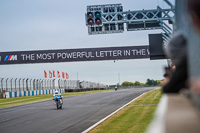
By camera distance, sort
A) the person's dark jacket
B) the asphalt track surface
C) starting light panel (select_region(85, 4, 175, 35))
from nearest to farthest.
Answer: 1. the person's dark jacket
2. the asphalt track surface
3. starting light panel (select_region(85, 4, 175, 35))

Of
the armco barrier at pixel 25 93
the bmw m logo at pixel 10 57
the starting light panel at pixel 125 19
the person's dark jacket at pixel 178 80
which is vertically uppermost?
the starting light panel at pixel 125 19

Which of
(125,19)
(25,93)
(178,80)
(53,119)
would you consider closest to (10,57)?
(25,93)

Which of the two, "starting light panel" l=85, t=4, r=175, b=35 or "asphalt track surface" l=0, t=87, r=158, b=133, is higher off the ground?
"starting light panel" l=85, t=4, r=175, b=35

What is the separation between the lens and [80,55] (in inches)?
1320

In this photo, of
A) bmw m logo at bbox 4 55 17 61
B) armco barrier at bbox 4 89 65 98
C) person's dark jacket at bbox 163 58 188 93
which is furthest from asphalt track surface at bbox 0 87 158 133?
armco barrier at bbox 4 89 65 98

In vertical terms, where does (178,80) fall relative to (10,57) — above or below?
below

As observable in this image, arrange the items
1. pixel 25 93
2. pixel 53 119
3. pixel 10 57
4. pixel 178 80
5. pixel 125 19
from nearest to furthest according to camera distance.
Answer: pixel 178 80 → pixel 53 119 → pixel 125 19 → pixel 10 57 → pixel 25 93

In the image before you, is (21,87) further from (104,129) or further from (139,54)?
(104,129)

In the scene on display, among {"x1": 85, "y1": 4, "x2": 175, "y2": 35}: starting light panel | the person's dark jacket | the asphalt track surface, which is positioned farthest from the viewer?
{"x1": 85, "y1": 4, "x2": 175, "y2": 35}: starting light panel

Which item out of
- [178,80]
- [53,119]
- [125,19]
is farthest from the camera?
[125,19]

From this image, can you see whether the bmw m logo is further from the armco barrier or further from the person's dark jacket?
the person's dark jacket

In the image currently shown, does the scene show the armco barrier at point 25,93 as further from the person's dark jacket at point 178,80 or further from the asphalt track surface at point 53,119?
the person's dark jacket at point 178,80

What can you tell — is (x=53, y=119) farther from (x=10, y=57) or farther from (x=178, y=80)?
(x=10, y=57)

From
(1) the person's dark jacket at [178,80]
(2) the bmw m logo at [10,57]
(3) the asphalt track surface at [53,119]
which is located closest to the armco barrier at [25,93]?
(2) the bmw m logo at [10,57]
